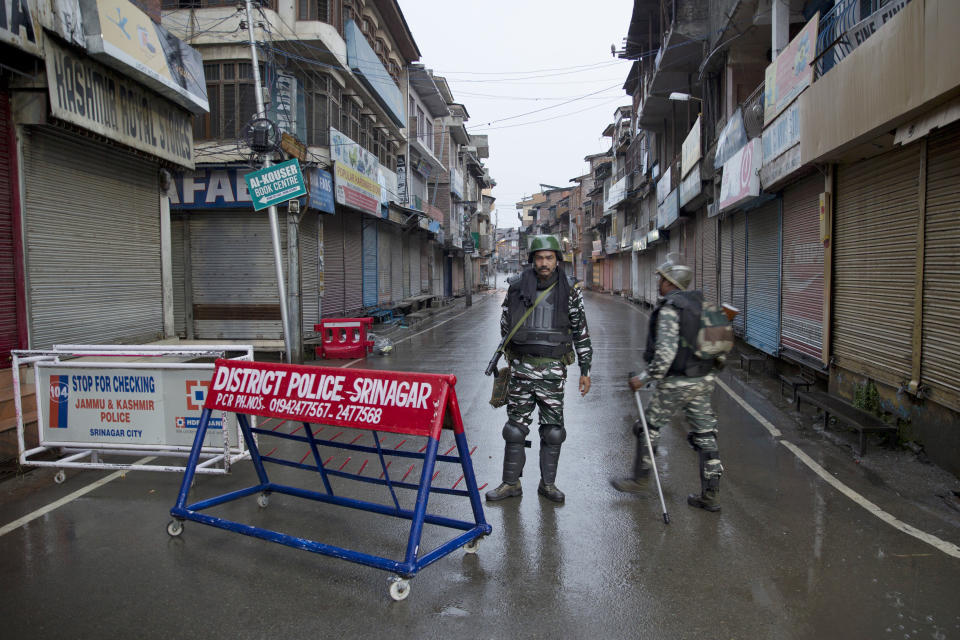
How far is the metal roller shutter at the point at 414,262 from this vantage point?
104ft

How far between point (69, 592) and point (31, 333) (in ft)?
17.4

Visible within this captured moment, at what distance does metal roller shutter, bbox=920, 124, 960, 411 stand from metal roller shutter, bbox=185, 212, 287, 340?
525 inches

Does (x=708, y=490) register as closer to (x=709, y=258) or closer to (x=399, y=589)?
(x=399, y=589)

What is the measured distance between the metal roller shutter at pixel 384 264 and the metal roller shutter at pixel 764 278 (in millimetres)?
14513

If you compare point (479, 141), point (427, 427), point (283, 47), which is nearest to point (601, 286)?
point (479, 141)

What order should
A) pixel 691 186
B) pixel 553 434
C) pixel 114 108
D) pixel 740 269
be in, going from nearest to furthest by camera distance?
1. pixel 553 434
2. pixel 114 108
3. pixel 740 269
4. pixel 691 186

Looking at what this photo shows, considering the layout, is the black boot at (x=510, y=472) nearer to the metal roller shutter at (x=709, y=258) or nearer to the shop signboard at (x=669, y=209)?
the metal roller shutter at (x=709, y=258)

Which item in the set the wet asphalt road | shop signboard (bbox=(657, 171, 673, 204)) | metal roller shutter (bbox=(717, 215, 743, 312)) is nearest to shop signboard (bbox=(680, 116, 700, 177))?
metal roller shutter (bbox=(717, 215, 743, 312))

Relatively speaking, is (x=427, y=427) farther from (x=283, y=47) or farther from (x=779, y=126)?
(x=283, y=47)

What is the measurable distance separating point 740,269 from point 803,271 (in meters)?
5.05

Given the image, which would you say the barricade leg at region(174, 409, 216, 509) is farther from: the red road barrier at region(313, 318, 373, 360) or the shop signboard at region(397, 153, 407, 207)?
the shop signboard at region(397, 153, 407, 207)

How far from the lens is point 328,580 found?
3.69 meters

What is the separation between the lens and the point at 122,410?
5648mm

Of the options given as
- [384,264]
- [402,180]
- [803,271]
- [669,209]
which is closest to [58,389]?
[803,271]
